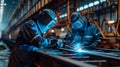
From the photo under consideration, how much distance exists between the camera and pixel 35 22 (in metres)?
4.38

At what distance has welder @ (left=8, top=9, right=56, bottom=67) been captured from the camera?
13.9ft

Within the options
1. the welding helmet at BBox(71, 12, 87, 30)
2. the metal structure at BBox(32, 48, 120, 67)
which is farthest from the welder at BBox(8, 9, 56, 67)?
the welding helmet at BBox(71, 12, 87, 30)

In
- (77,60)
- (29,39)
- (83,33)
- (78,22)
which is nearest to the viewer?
(77,60)

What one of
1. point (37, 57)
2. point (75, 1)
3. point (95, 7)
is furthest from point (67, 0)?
point (95, 7)

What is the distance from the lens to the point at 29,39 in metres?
4.24

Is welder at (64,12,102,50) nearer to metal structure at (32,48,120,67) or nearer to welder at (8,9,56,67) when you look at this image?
metal structure at (32,48,120,67)

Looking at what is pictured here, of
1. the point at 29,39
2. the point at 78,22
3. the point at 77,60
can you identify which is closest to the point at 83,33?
the point at 78,22

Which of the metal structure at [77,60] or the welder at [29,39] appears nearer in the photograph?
the metal structure at [77,60]

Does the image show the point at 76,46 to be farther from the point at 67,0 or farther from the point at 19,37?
the point at 67,0

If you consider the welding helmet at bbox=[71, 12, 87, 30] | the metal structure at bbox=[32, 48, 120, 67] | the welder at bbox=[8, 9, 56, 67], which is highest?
the welding helmet at bbox=[71, 12, 87, 30]

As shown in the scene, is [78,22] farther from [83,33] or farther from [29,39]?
[29,39]

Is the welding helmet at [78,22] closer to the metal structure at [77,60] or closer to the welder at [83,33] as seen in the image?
the welder at [83,33]

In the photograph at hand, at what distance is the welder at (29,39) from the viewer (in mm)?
4223

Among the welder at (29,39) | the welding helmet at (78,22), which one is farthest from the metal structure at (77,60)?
the welding helmet at (78,22)
